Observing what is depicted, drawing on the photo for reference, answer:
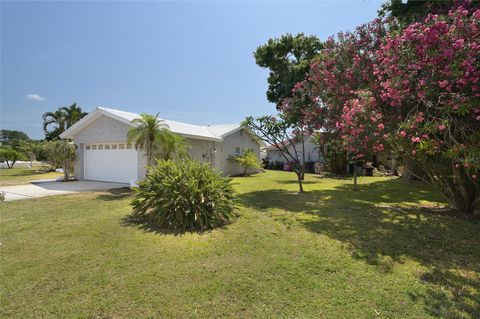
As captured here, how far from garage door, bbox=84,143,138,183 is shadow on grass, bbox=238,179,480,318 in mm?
8032

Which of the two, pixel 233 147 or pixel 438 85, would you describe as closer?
pixel 438 85

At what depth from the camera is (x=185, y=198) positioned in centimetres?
614

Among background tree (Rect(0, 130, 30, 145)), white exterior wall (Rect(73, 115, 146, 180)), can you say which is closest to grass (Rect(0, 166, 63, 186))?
white exterior wall (Rect(73, 115, 146, 180))

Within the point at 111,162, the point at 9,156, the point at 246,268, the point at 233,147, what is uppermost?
the point at 233,147

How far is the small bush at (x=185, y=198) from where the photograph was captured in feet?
19.8

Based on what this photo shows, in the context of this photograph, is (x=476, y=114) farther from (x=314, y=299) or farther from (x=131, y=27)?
(x=131, y=27)

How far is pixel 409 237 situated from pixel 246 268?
379 centimetres

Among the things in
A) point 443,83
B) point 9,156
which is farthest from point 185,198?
point 9,156

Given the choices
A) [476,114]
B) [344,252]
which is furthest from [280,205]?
[476,114]

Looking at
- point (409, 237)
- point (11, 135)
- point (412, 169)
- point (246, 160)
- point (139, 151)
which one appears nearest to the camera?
point (409, 237)

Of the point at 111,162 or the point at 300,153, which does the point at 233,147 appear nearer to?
the point at 111,162

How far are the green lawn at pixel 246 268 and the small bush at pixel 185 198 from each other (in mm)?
465

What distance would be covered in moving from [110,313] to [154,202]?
3.66 m

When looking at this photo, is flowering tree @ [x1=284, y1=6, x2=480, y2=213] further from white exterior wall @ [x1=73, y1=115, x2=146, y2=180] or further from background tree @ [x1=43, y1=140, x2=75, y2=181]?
background tree @ [x1=43, y1=140, x2=75, y2=181]
